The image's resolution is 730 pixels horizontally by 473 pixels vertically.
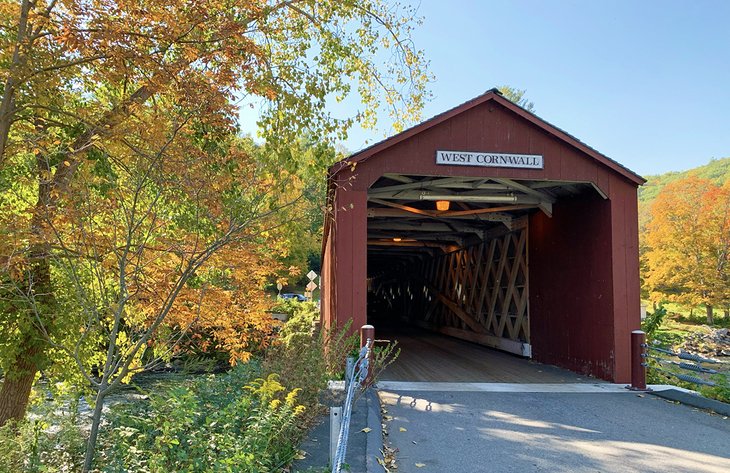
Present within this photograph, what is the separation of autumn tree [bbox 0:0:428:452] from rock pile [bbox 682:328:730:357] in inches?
1051

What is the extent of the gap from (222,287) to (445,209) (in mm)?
5686

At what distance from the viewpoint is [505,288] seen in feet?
41.2

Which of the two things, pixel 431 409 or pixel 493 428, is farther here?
pixel 431 409

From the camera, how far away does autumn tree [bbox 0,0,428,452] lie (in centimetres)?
438

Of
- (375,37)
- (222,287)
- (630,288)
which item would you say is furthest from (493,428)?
(375,37)

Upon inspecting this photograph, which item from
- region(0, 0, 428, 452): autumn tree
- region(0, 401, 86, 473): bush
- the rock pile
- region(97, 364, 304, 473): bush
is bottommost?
the rock pile

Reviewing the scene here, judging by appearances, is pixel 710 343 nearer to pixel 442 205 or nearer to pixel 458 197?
pixel 442 205

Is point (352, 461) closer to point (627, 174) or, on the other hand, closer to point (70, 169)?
point (70, 169)

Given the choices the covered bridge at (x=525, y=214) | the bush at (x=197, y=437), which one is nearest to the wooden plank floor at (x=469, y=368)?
the covered bridge at (x=525, y=214)

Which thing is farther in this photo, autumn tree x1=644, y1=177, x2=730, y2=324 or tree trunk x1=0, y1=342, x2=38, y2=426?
autumn tree x1=644, y1=177, x2=730, y2=324

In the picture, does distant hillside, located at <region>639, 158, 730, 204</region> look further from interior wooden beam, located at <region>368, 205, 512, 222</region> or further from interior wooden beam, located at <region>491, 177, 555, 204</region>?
interior wooden beam, located at <region>491, 177, 555, 204</region>

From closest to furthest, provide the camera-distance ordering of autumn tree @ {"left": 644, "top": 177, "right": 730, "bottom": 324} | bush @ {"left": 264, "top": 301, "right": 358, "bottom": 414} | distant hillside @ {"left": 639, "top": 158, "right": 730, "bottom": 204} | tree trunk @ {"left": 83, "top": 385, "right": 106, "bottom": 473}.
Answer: tree trunk @ {"left": 83, "top": 385, "right": 106, "bottom": 473}
bush @ {"left": 264, "top": 301, "right": 358, "bottom": 414}
autumn tree @ {"left": 644, "top": 177, "right": 730, "bottom": 324}
distant hillside @ {"left": 639, "top": 158, "right": 730, "bottom": 204}

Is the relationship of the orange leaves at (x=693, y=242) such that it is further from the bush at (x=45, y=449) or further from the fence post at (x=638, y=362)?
the bush at (x=45, y=449)

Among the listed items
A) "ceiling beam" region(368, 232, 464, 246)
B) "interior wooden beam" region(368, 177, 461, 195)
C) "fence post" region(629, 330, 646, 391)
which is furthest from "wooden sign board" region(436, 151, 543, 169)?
"ceiling beam" region(368, 232, 464, 246)
